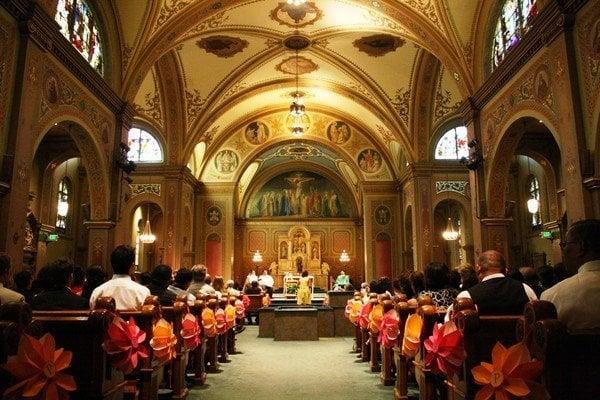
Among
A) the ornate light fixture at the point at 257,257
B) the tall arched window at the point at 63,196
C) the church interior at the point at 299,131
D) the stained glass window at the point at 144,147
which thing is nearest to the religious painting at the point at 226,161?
the church interior at the point at 299,131

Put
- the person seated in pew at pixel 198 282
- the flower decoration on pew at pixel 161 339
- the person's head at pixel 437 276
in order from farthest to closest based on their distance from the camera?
the person seated in pew at pixel 198 282 → the person's head at pixel 437 276 → the flower decoration on pew at pixel 161 339

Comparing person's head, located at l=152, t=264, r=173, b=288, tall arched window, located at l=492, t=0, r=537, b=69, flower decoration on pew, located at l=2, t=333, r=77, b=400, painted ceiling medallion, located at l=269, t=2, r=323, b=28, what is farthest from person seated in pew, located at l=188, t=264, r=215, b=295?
painted ceiling medallion, located at l=269, t=2, r=323, b=28

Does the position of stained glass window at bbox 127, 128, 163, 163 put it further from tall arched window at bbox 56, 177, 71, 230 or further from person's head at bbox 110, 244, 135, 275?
person's head at bbox 110, 244, 135, 275

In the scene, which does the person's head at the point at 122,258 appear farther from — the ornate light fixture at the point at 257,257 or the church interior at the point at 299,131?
the ornate light fixture at the point at 257,257

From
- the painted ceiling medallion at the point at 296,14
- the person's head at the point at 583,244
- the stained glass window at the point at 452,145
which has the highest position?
the painted ceiling medallion at the point at 296,14

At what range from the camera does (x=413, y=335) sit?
4727 millimetres

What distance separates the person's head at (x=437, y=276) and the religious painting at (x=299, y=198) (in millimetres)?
22539

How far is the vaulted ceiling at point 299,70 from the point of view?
10.9 metres

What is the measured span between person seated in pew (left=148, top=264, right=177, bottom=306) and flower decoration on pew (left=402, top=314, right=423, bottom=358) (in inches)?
104

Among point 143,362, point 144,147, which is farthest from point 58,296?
point 144,147

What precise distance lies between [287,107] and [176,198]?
6127 mm

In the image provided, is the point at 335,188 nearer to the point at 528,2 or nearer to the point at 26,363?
the point at 528,2

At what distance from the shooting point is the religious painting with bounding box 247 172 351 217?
27.9 metres

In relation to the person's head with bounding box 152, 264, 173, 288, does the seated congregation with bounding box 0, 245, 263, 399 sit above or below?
below
